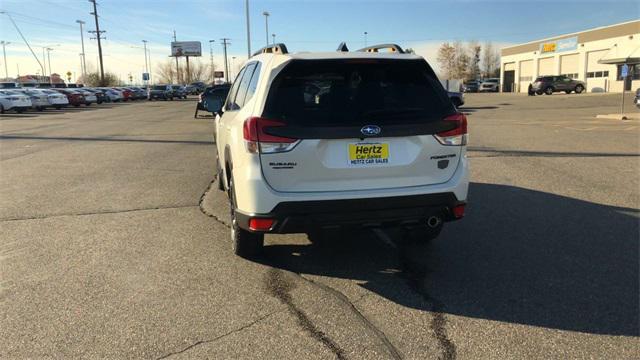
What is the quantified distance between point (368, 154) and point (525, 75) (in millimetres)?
69475

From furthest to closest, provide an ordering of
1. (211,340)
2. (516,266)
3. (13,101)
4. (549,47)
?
(549,47) < (13,101) < (516,266) < (211,340)

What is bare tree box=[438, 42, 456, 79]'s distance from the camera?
333ft

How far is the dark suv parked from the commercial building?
2.65 meters

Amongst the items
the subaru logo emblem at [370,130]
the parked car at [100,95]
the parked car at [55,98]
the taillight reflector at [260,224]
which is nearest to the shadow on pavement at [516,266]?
the taillight reflector at [260,224]

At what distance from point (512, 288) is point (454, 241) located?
1215 mm

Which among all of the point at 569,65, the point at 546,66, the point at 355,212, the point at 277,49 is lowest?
the point at 355,212

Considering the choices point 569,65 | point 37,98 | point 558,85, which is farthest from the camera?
point 569,65

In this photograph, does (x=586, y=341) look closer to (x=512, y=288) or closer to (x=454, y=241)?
(x=512, y=288)

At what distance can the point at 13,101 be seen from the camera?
31.3m

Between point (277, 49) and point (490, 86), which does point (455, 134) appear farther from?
point (490, 86)

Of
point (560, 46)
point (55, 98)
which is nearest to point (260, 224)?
point (55, 98)

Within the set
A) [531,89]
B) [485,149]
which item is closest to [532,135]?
[485,149]

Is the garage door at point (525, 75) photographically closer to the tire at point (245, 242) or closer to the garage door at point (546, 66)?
the garage door at point (546, 66)

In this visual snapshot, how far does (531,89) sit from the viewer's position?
50.3m
